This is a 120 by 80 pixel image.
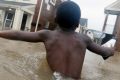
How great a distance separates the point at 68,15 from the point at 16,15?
2910cm

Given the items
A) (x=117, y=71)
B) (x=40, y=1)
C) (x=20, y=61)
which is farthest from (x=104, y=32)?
(x=20, y=61)

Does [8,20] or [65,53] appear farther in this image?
[8,20]

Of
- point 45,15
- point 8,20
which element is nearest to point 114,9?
point 45,15

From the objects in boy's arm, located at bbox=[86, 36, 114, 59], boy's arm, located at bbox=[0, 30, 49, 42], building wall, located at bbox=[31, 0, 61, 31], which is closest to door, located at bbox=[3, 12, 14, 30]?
building wall, located at bbox=[31, 0, 61, 31]

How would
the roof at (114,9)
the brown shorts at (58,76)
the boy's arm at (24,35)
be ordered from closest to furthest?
the brown shorts at (58,76)
the boy's arm at (24,35)
the roof at (114,9)

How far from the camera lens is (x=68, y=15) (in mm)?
3188

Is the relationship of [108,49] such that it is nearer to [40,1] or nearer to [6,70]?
[6,70]

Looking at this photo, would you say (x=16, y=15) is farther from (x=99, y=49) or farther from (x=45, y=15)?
(x=99, y=49)

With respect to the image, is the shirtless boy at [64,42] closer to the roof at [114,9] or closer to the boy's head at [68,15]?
the boy's head at [68,15]

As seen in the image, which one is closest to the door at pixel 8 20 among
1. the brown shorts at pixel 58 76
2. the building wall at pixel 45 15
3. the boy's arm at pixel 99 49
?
the building wall at pixel 45 15

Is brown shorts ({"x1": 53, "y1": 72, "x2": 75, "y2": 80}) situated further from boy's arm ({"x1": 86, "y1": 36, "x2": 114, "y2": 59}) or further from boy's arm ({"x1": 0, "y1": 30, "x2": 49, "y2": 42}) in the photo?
boy's arm ({"x1": 86, "y1": 36, "x2": 114, "y2": 59})

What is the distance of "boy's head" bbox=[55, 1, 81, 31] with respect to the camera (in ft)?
10.5

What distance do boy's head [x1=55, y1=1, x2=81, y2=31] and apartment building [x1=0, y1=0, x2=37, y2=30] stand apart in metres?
28.3

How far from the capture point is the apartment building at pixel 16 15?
104ft
